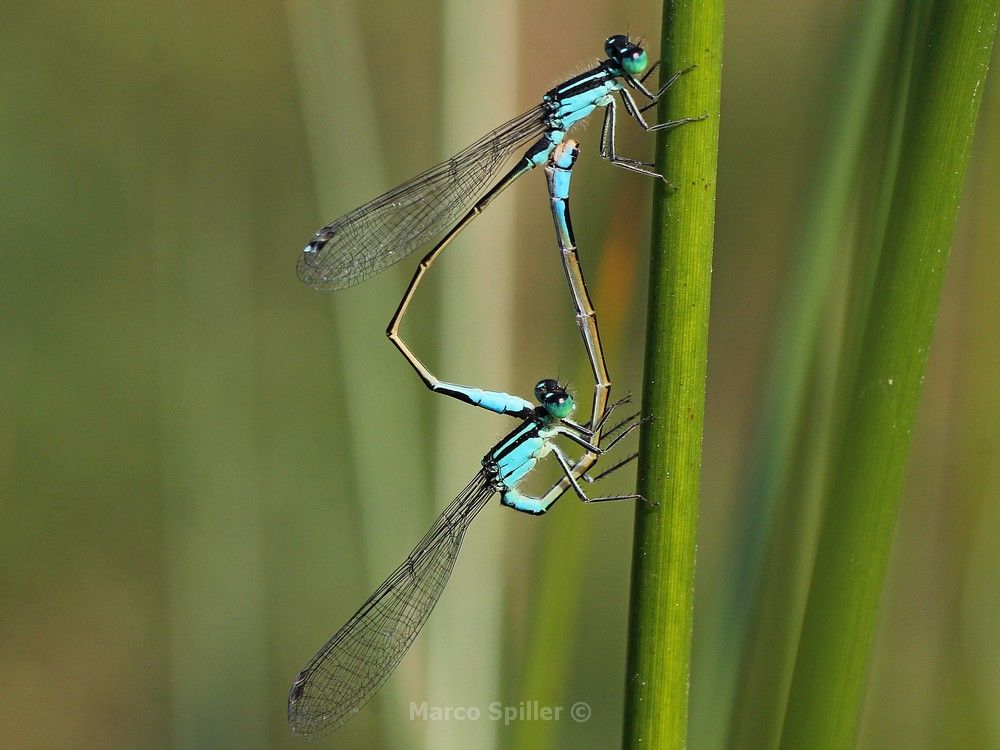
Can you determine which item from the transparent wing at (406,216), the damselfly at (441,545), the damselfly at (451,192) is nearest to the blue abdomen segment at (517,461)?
the damselfly at (441,545)

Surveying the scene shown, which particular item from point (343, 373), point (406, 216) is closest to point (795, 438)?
point (343, 373)

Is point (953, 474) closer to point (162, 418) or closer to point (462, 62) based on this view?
point (462, 62)

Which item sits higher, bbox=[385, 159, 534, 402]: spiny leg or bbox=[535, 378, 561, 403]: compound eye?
bbox=[385, 159, 534, 402]: spiny leg

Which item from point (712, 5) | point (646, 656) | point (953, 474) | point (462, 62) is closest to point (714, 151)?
point (712, 5)

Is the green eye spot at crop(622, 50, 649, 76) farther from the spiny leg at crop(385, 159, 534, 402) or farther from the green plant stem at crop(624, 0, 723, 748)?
the green plant stem at crop(624, 0, 723, 748)

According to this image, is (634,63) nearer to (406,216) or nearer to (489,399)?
(406,216)

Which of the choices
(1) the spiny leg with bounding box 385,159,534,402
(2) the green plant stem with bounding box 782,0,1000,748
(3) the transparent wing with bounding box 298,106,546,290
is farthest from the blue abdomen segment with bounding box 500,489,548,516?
(2) the green plant stem with bounding box 782,0,1000,748
